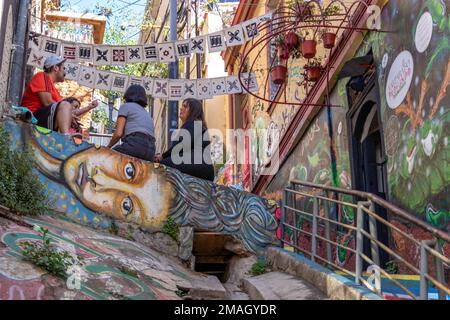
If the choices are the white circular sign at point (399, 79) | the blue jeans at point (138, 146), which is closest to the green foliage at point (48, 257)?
the blue jeans at point (138, 146)

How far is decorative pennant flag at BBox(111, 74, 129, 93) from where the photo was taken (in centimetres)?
1103

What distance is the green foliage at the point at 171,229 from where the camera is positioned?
6488 millimetres

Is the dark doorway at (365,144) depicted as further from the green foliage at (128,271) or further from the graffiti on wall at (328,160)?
the green foliage at (128,271)

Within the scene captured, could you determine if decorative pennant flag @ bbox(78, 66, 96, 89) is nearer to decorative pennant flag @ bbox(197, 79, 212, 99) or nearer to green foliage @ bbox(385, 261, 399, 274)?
decorative pennant flag @ bbox(197, 79, 212, 99)

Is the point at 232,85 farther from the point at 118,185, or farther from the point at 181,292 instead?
the point at 181,292

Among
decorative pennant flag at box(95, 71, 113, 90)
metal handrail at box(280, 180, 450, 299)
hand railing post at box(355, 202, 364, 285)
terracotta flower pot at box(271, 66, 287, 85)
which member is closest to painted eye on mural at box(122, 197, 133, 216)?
metal handrail at box(280, 180, 450, 299)

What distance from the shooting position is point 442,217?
198 inches

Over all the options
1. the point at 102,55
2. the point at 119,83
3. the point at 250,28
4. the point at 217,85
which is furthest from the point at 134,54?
the point at 250,28

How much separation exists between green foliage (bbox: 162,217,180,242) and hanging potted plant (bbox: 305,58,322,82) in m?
3.77

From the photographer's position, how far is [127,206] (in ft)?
21.1

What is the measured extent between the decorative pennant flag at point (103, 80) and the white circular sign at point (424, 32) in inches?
262

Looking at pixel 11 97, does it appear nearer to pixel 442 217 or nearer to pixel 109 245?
pixel 109 245

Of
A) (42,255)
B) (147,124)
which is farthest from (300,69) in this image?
(42,255)
